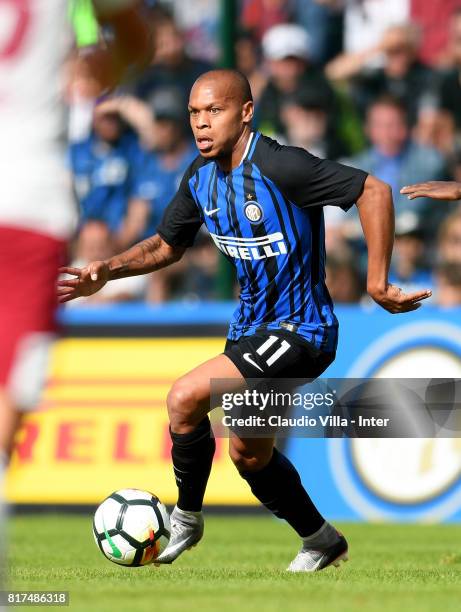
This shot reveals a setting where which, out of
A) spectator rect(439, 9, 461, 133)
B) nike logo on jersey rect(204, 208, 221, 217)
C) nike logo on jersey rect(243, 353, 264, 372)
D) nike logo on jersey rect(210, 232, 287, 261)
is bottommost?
nike logo on jersey rect(243, 353, 264, 372)

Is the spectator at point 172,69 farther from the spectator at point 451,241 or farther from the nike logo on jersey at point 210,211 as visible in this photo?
the nike logo on jersey at point 210,211

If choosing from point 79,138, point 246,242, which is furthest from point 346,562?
point 79,138

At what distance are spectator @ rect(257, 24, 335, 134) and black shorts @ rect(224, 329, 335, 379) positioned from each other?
542 centimetres

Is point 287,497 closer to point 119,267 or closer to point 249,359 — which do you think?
point 249,359

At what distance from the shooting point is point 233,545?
7.73 m

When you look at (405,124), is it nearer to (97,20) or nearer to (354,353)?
(354,353)

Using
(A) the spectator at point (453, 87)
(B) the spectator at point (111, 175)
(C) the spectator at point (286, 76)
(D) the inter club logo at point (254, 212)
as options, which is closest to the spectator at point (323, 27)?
(C) the spectator at point (286, 76)

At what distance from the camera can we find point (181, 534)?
6.24m

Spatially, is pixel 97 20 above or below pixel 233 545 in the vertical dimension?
A: above

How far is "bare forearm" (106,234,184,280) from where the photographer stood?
6.34 m

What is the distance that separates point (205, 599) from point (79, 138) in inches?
292

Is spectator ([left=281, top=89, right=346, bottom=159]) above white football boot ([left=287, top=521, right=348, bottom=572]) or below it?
above

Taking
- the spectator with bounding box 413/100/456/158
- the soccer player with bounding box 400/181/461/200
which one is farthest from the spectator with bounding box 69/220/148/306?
the soccer player with bounding box 400/181/461/200

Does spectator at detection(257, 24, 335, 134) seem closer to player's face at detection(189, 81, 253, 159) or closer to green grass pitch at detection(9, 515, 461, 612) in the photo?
green grass pitch at detection(9, 515, 461, 612)
